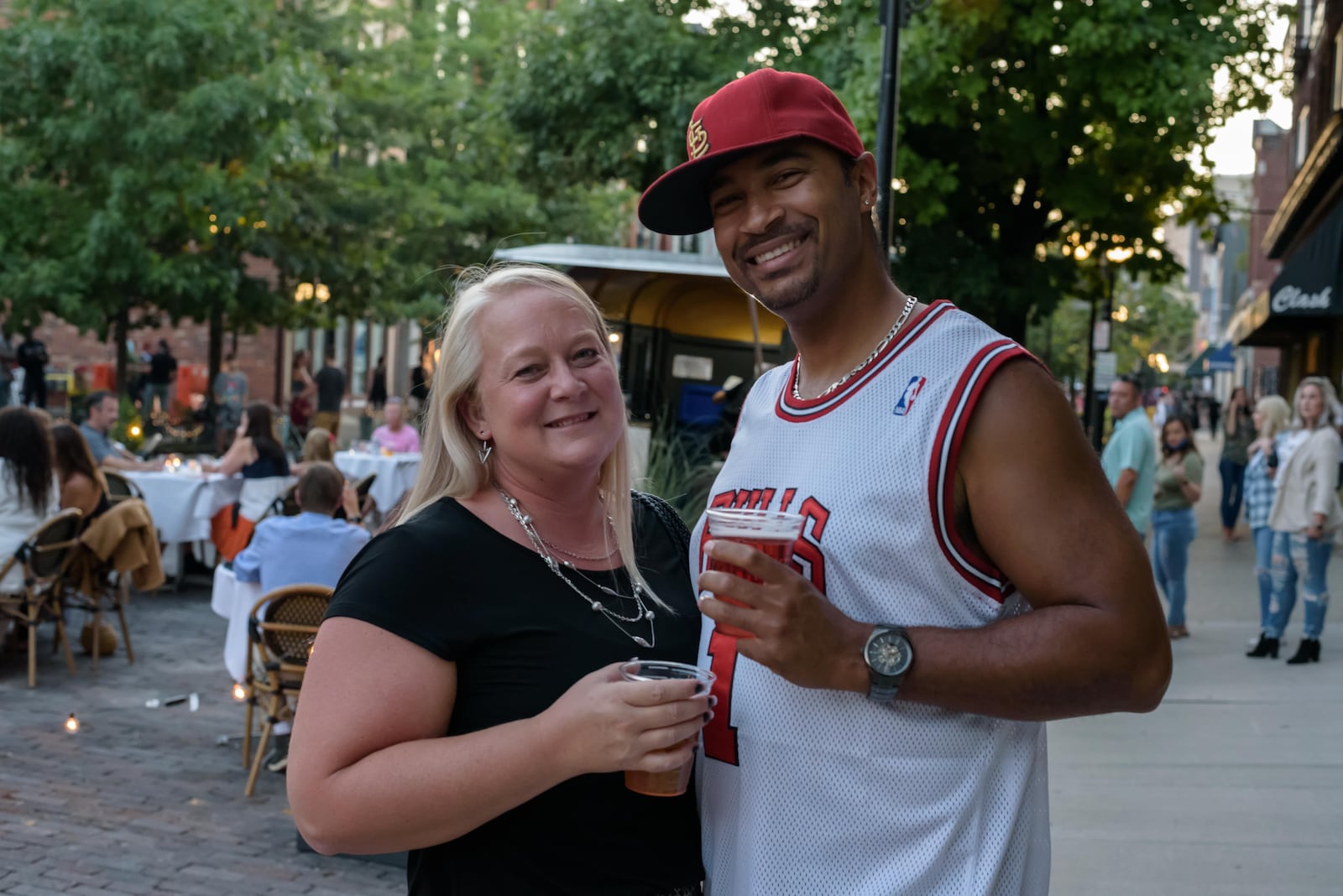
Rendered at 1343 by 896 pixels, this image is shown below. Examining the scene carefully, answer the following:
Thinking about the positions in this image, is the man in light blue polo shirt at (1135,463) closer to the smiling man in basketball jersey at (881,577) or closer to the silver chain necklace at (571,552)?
the silver chain necklace at (571,552)

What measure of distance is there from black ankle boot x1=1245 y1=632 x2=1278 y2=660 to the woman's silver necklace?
8662 mm

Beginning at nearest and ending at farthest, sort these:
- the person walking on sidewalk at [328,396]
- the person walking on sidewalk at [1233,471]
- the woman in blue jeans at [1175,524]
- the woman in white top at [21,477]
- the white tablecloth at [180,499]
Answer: the woman in white top at [21,477], the woman in blue jeans at [1175,524], the white tablecloth at [180,499], the person walking on sidewalk at [1233,471], the person walking on sidewalk at [328,396]

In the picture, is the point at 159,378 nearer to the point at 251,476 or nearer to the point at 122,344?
the point at 122,344

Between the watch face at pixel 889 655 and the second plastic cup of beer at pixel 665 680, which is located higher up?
the watch face at pixel 889 655

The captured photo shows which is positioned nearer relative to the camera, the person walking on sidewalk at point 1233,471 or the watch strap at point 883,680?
the watch strap at point 883,680

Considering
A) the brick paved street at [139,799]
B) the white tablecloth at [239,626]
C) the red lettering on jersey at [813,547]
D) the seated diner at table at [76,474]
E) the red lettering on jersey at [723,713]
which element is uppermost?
the red lettering on jersey at [813,547]

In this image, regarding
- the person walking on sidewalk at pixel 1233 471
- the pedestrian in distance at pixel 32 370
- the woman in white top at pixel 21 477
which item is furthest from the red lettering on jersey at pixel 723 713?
the pedestrian in distance at pixel 32 370

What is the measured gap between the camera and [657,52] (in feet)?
57.5

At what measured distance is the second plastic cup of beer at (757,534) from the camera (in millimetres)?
1796

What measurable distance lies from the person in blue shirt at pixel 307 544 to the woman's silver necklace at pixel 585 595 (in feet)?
16.6

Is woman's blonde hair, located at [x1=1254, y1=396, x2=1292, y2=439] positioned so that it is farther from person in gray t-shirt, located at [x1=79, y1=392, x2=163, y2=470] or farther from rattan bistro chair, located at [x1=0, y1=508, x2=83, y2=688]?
person in gray t-shirt, located at [x1=79, y1=392, x2=163, y2=470]

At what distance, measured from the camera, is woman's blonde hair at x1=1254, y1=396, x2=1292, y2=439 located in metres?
11.5

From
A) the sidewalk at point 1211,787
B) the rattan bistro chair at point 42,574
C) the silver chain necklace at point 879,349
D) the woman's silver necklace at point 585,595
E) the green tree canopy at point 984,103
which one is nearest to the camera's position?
the silver chain necklace at point 879,349

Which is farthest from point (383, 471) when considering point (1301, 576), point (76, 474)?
point (1301, 576)
